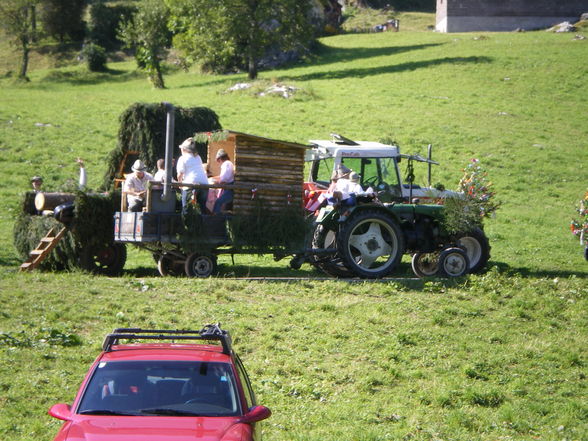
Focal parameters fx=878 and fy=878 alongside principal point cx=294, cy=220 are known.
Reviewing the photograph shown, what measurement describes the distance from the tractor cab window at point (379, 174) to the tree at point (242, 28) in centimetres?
3130

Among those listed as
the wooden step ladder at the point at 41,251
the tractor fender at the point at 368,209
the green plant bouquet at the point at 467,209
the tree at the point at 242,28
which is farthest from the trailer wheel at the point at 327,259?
the tree at the point at 242,28

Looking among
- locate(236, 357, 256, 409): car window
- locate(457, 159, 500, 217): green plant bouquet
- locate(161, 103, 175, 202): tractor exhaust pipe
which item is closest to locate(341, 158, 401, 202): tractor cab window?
locate(457, 159, 500, 217): green plant bouquet

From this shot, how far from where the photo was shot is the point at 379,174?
17.7 metres

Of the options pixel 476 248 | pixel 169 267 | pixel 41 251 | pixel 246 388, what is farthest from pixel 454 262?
pixel 246 388

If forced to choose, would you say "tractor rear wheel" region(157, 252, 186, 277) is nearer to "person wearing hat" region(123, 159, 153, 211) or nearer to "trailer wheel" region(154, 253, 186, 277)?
"trailer wheel" region(154, 253, 186, 277)

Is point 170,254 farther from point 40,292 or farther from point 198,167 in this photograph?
point 40,292

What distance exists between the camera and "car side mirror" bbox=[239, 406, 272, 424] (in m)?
6.44

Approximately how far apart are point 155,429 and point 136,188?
33.9ft

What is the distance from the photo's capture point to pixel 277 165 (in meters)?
15.4

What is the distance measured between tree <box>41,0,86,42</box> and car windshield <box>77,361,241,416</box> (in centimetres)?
6505

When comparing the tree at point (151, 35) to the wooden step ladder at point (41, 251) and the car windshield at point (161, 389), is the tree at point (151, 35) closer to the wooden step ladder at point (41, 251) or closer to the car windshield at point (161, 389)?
the wooden step ladder at point (41, 251)

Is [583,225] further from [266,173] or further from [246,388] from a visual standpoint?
[246,388]

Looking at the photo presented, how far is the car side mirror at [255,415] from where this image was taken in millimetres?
6438

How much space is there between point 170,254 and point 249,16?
114 ft
